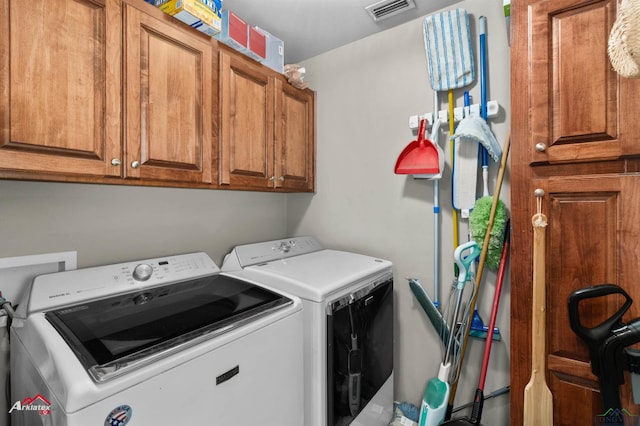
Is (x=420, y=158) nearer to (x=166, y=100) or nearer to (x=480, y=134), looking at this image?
(x=480, y=134)

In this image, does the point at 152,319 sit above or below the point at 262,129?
below

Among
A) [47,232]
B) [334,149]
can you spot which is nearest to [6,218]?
[47,232]

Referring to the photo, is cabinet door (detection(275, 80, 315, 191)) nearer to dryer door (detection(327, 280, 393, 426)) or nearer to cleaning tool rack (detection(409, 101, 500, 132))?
cleaning tool rack (detection(409, 101, 500, 132))

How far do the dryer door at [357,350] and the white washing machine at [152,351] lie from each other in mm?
160

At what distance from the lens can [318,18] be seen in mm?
1820

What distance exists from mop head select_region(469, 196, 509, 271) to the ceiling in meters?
1.15

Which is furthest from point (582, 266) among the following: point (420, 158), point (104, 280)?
point (104, 280)

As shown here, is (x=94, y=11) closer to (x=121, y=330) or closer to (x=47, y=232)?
(x=47, y=232)

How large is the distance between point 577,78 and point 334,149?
54.3 inches

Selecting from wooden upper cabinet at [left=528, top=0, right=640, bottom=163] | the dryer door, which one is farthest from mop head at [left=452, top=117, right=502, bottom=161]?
the dryer door

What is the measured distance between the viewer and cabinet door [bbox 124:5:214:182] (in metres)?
1.21

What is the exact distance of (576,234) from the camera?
3.65 ft

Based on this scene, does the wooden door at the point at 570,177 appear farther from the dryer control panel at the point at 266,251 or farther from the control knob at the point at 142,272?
the control knob at the point at 142,272

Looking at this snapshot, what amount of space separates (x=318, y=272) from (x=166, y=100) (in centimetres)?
106
